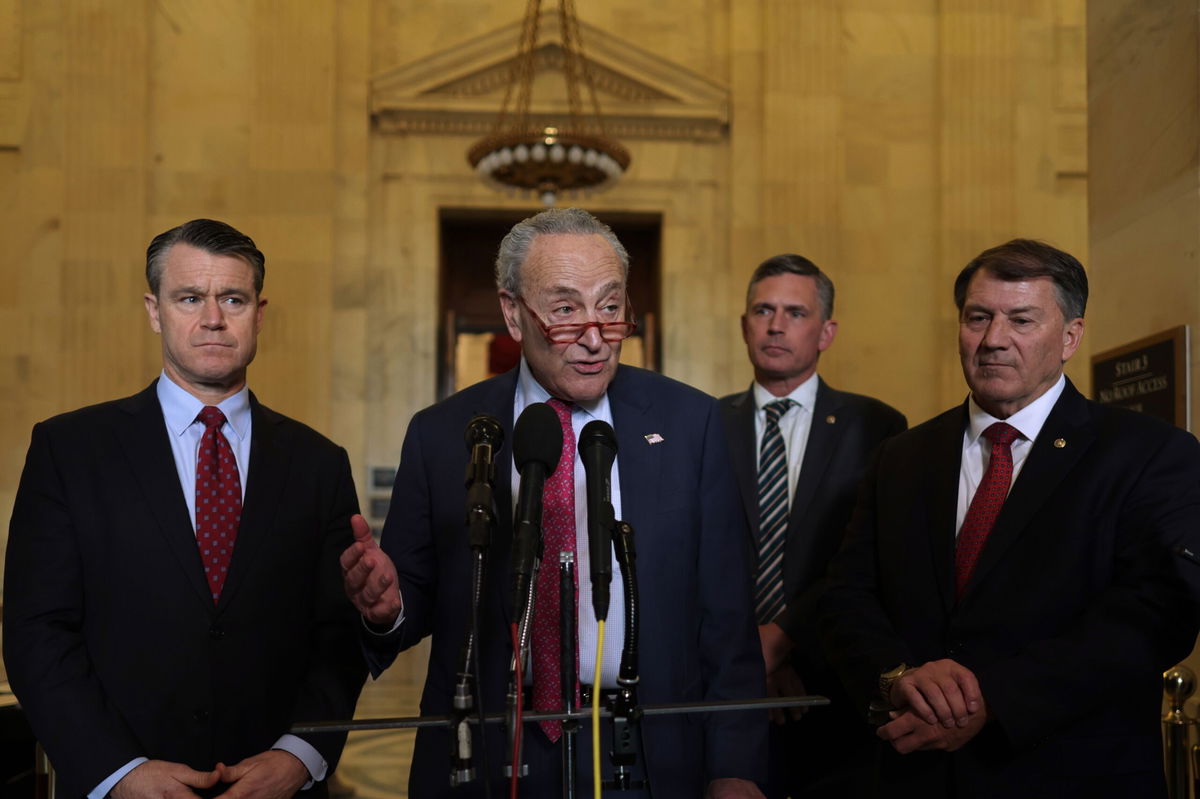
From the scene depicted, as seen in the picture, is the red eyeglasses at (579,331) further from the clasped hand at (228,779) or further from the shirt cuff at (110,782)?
the shirt cuff at (110,782)

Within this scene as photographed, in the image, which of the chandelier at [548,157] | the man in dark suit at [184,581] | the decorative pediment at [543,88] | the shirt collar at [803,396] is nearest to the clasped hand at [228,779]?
the man in dark suit at [184,581]

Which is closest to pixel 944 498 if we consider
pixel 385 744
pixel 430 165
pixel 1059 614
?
pixel 1059 614

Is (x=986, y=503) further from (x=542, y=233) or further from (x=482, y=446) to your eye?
(x=482, y=446)

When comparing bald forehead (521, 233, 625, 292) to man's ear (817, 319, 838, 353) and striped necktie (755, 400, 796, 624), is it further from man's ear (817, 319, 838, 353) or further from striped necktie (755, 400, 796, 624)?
man's ear (817, 319, 838, 353)

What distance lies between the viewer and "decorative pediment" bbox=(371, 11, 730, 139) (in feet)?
32.8

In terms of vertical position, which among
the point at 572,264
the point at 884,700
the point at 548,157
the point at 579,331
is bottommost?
the point at 884,700

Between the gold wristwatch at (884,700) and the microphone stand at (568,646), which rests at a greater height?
the microphone stand at (568,646)

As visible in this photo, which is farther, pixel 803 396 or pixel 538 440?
pixel 803 396

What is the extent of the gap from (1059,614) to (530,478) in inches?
56.7

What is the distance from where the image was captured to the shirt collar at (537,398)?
256cm

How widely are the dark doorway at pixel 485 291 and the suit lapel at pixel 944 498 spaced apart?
287 inches

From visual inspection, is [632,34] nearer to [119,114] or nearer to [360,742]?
[119,114]

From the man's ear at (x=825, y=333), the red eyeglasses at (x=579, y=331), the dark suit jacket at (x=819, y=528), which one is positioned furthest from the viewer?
the man's ear at (x=825, y=333)

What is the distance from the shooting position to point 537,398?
2.58m
